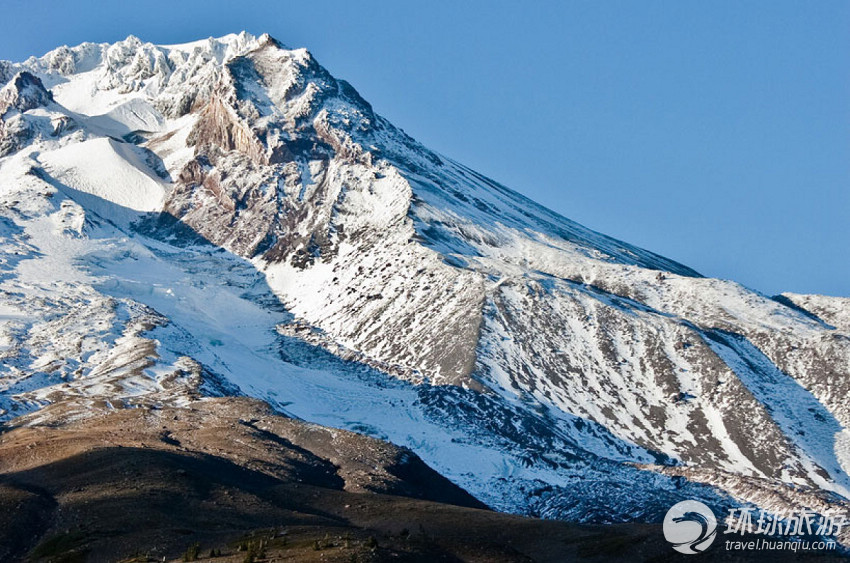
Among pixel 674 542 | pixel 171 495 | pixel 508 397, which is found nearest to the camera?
pixel 674 542

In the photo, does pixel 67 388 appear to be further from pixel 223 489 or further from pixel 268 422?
pixel 223 489

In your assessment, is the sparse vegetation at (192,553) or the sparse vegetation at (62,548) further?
the sparse vegetation at (62,548)

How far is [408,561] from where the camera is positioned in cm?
6122

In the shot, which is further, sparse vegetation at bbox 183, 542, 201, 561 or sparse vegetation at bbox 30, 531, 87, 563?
sparse vegetation at bbox 30, 531, 87, 563

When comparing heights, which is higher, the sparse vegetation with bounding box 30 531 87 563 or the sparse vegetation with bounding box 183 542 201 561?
the sparse vegetation with bounding box 183 542 201 561

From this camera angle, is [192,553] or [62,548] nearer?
[192,553]

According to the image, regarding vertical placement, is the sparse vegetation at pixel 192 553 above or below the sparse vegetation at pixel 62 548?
above

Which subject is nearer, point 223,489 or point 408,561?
point 408,561

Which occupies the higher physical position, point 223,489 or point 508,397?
point 508,397

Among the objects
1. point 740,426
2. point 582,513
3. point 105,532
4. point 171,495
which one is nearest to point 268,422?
point 582,513

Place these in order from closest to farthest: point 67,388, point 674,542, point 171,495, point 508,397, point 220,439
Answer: point 674,542 → point 171,495 → point 220,439 → point 67,388 → point 508,397

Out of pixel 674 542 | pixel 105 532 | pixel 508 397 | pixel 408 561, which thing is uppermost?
pixel 508 397

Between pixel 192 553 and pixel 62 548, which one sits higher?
pixel 192 553

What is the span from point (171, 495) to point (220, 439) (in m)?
35.7
